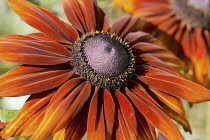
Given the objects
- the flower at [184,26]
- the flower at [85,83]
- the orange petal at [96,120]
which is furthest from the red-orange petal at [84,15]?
the flower at [184,26]

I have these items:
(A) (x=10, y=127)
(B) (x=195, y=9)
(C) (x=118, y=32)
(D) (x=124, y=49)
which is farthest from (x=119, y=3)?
(A) (x=10, y=127)

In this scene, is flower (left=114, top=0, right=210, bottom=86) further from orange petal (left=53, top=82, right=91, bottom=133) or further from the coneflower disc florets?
orange petal (left=53, top=82, right=91, bottom=133)

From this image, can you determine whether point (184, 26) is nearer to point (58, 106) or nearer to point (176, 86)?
point (176, 86)

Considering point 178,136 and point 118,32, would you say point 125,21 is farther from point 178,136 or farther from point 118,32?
point 178,136

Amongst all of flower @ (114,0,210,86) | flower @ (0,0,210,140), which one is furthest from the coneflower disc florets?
flower @ (114,0,210,86)

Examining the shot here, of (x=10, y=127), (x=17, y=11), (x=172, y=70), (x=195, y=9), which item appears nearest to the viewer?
(x=10, y=127)

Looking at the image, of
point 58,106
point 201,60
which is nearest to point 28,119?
point 58,106
